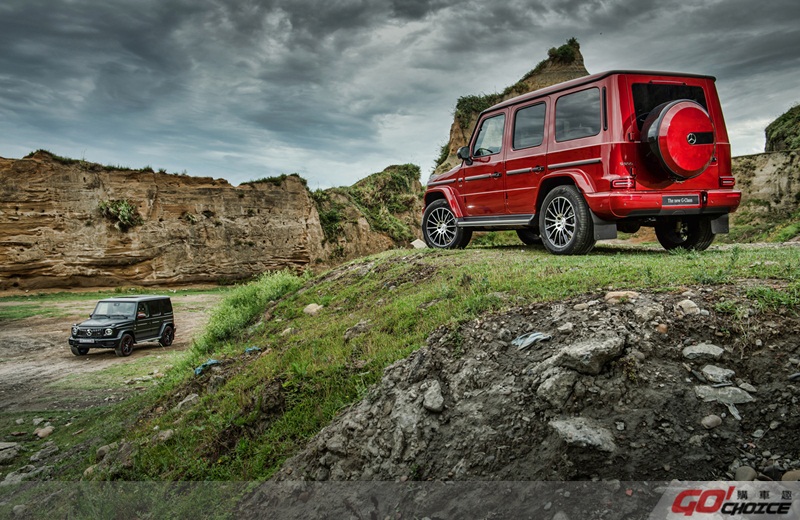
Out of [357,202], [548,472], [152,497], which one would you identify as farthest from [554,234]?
[357,202]

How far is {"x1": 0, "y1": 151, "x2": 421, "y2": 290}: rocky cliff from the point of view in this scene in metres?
24.6

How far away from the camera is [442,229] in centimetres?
1131

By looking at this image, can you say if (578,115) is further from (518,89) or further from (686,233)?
(518,89)

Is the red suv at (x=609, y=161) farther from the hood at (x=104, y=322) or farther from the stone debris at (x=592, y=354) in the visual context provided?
the hood at (x=104, y=322)

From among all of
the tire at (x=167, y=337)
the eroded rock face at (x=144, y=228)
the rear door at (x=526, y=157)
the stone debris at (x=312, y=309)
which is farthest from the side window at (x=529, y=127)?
the eroded rock face at (x=144, y=228)

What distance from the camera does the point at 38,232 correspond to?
24750 millimetres

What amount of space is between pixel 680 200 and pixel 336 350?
5.65 m

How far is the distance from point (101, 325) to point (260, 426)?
1144 cm

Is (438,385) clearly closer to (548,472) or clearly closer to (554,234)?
(548,472)

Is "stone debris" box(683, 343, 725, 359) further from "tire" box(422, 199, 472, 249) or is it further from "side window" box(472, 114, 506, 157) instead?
"tire" box(422, 199, 472, 249)

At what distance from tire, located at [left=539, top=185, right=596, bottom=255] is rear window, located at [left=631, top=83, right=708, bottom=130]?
1396 mm

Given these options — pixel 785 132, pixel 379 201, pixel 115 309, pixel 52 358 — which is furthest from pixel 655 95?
pixel 379 201

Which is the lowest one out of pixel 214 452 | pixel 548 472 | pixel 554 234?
pixel 214 452

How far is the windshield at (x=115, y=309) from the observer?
49.4 feet
